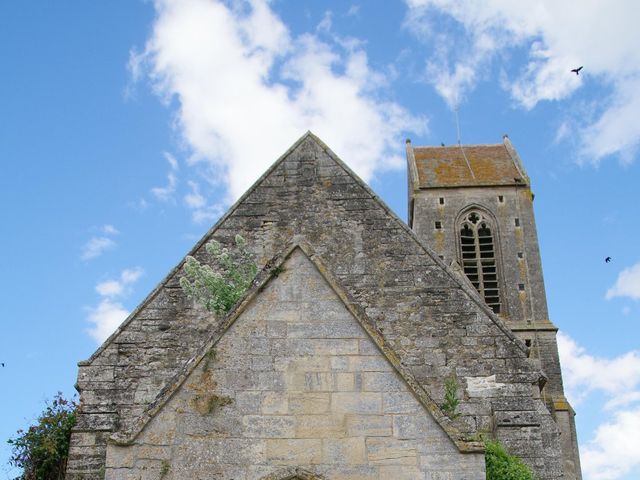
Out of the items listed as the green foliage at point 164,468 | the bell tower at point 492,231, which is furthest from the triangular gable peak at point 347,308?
the bell tower at point 492,231

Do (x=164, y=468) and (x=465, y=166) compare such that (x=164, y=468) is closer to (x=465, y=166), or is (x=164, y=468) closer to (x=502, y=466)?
(x=502, y=466)

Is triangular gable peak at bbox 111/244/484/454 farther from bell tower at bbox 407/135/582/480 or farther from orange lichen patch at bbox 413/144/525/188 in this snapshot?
orange lichen patch at bbox 413/144/525/188

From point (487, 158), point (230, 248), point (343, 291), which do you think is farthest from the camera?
point (487, 158)

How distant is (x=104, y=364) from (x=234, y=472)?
424 cm

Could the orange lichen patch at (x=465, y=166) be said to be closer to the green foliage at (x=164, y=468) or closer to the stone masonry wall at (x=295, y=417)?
the stone masonry wall at (x=295, y=417)

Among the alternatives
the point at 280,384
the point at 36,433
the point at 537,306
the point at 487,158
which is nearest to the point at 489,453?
the point at 280,384

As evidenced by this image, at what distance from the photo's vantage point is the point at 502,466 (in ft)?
32.8

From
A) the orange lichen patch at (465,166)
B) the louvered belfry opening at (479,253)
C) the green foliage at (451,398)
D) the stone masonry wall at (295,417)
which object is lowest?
the stone masonry wall at (295,417)

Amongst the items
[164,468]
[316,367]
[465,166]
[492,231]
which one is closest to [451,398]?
[316,367]

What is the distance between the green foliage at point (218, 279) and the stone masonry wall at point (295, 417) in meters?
2.42

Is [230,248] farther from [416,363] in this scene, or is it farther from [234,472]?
[234,472]

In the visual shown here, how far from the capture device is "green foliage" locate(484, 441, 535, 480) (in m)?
9.90

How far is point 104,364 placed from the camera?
11.1m

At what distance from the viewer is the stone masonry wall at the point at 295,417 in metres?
7.44
